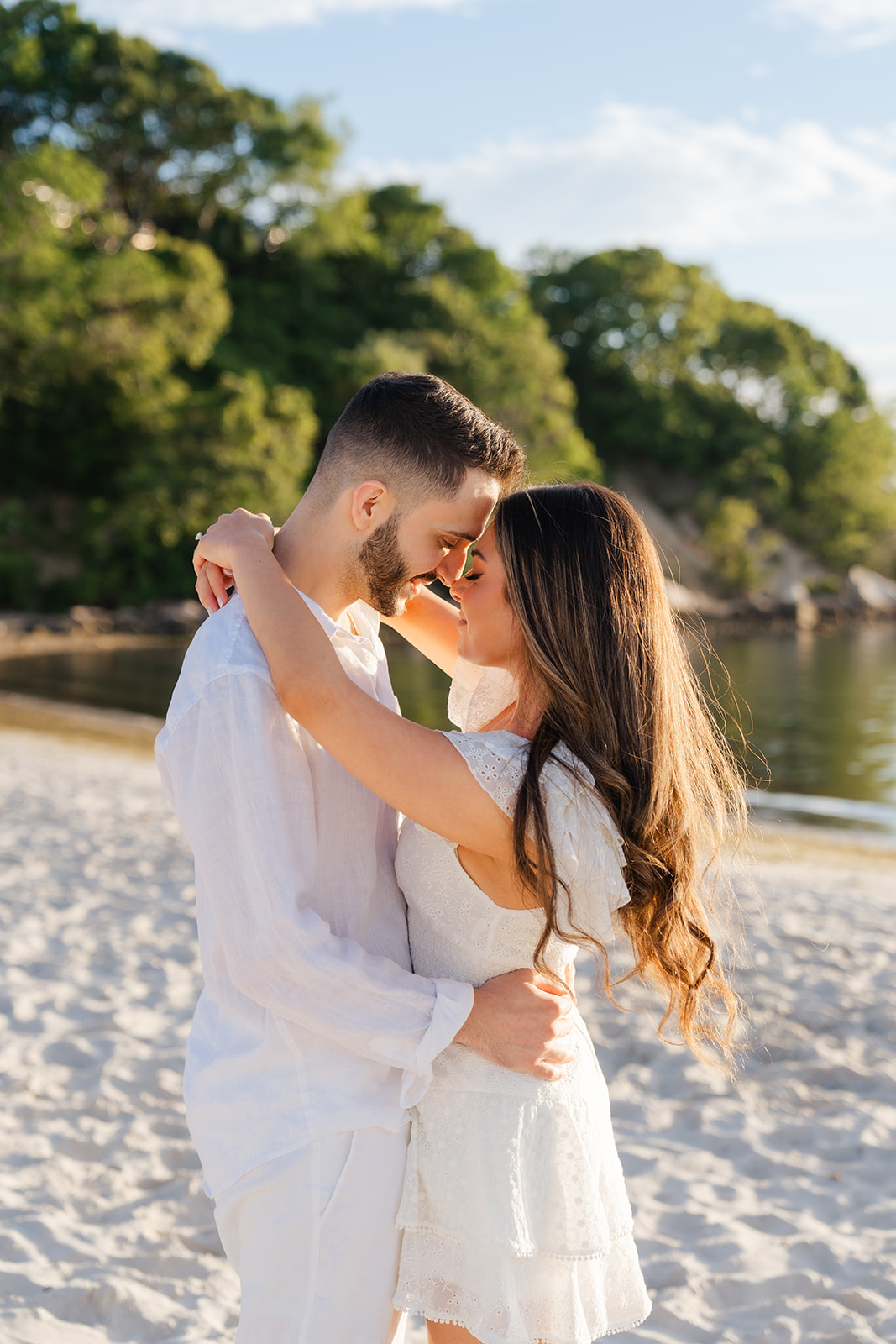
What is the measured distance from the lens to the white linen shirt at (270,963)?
1.64 meters

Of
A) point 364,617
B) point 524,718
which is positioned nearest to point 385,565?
point 364,617

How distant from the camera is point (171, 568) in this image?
35.9m

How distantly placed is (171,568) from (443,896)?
1396 inches

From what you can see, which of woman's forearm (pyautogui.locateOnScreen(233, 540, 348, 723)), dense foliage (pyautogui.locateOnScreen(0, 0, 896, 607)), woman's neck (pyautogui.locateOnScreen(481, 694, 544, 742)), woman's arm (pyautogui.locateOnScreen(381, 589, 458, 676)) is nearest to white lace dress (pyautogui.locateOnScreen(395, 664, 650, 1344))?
woman's neck (pyautogui.locateOnScreen(481, 694, 544, 742))

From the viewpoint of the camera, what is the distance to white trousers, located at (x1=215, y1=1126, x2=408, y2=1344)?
1.65 metres

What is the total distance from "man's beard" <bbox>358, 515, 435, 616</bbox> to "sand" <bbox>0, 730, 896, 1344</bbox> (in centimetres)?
99

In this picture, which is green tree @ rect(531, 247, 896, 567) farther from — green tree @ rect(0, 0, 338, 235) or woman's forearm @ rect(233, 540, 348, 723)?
woman's forearm @ rect(233, 540, 348, 723)

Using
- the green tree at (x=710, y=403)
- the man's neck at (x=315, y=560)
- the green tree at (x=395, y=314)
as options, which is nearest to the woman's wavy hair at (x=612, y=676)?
the man's neck at (x=315, y=560)

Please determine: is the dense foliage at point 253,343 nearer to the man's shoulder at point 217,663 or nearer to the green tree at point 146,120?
the green tree at point 146,120

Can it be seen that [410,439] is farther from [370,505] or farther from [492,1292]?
[492,1292]

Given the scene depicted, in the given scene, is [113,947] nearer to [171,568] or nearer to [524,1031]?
[524,1031]

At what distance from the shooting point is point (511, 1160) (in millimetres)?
1728

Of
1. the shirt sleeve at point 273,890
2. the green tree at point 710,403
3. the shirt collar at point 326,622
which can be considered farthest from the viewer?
the green tree at point 710,403

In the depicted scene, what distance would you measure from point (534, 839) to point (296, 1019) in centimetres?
47
